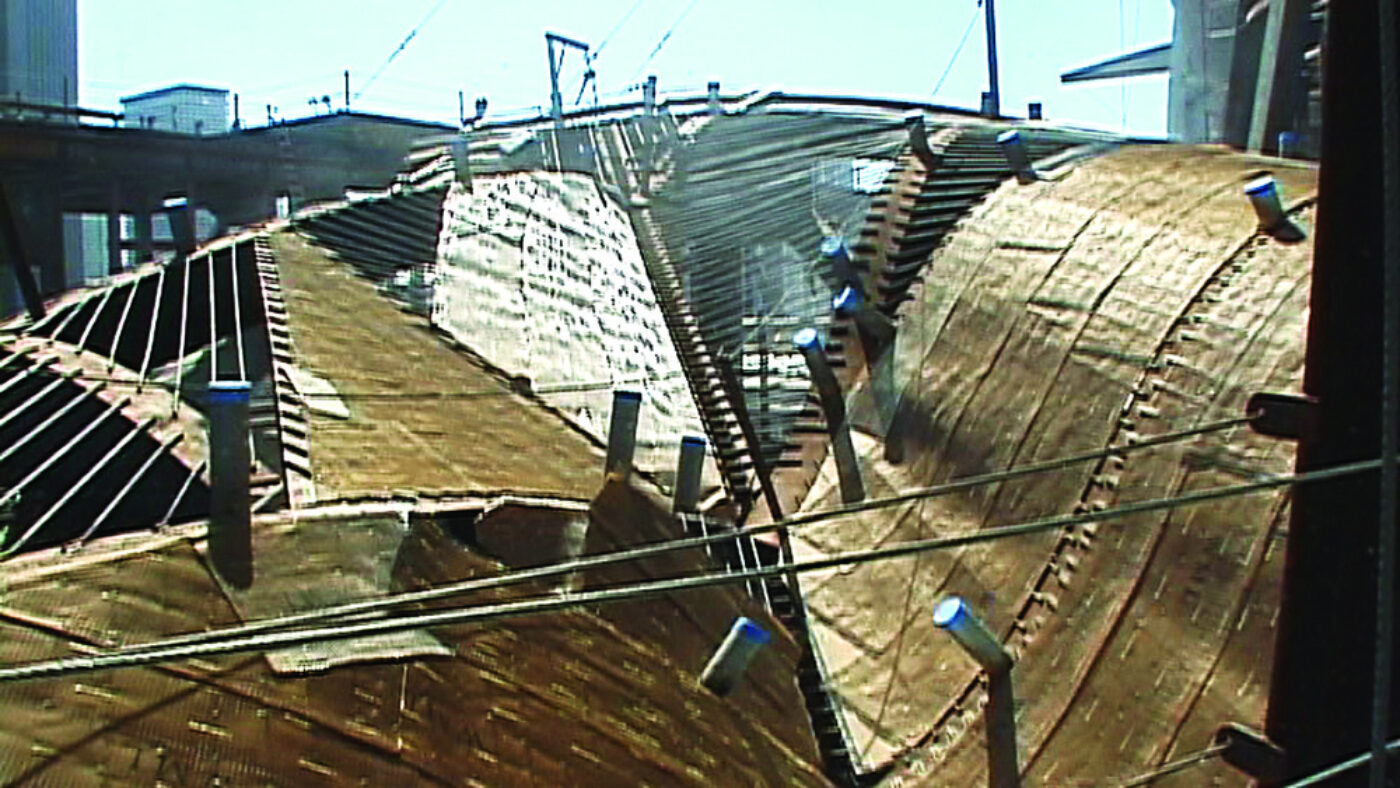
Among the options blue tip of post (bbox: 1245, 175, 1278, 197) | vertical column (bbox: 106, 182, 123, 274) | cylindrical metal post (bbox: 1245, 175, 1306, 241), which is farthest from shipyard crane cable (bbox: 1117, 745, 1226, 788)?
vertical column (bbox: 106, 182, 123, 274)

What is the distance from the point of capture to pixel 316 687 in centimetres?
364

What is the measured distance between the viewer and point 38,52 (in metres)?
20.4

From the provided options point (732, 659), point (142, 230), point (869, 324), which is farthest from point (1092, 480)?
point (142, 230)

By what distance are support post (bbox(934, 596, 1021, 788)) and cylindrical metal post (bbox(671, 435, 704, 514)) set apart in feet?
5.13

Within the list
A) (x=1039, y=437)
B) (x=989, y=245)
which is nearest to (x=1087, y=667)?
(x=1039, y=437)

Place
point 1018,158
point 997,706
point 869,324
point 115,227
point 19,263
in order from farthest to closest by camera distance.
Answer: point 115,227, point 19,263, point 1018,158, point 869,324, point 997,706

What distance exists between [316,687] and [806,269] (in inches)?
240

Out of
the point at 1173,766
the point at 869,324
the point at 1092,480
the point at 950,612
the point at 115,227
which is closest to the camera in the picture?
the point at 1173,766

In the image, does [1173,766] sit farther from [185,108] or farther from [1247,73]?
[185,108]

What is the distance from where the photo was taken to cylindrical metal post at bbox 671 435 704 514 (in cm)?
658

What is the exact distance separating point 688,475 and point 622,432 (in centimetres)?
66

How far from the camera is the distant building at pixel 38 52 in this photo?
19.9 metres

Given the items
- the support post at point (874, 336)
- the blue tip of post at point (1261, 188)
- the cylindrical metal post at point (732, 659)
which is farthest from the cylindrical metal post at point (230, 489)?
the support post at point (874, 336)

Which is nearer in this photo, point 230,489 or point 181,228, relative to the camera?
point 230,489
